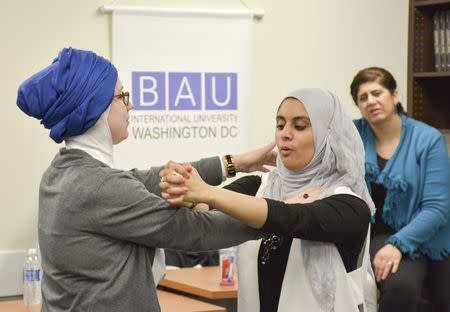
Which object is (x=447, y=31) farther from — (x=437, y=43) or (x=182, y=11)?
(x=182, y=11)

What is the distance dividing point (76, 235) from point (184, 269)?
2.14 metres

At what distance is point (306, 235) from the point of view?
2.06 m

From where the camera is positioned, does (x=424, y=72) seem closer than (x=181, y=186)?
No

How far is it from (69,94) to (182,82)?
8.03 feet

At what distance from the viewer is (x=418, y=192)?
3.80 m

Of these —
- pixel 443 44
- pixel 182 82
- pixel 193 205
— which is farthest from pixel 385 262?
pixel 193 205

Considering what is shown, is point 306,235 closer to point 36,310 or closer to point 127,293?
point 127,293

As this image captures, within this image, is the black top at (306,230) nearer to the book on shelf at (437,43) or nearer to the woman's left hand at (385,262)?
the woman's left hand at (385,262)

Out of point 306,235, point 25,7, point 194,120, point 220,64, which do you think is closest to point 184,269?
point 194,120

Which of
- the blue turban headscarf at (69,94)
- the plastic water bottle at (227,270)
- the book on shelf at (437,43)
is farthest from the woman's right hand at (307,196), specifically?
the book on shelf at (437,43)

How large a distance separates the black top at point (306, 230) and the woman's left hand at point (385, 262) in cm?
146

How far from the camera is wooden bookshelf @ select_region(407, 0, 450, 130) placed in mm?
4680

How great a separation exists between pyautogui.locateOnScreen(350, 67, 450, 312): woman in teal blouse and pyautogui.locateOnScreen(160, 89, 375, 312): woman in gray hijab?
142cm

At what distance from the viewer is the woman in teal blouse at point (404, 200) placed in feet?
12.0
